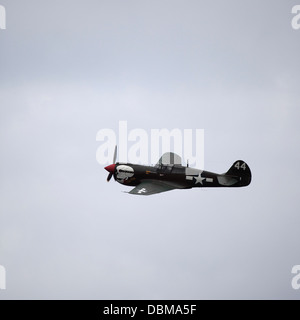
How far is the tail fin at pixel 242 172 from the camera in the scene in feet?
126

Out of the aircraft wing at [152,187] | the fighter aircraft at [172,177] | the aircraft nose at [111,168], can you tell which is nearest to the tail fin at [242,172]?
the fighter aircraft at [172,177]

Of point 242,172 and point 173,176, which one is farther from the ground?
point 242,172

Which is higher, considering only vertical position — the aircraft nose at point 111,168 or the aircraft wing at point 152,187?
the aircraft nose at point 111,168

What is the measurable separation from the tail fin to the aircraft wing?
4546 mm

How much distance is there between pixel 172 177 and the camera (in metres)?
40.0

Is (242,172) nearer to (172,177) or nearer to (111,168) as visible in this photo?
(172,177)

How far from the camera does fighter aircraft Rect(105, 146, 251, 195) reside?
38531 millimetres

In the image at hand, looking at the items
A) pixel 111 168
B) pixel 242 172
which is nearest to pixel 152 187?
pixel 111 168

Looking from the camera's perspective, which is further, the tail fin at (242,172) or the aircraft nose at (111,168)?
the aircraft nose at (111,168)

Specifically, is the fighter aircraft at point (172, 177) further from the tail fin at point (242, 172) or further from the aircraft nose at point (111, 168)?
the aircraft nose at point (111, 168)

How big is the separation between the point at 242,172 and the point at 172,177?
587 cm

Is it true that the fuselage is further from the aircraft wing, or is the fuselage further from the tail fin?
the aircraft wing
